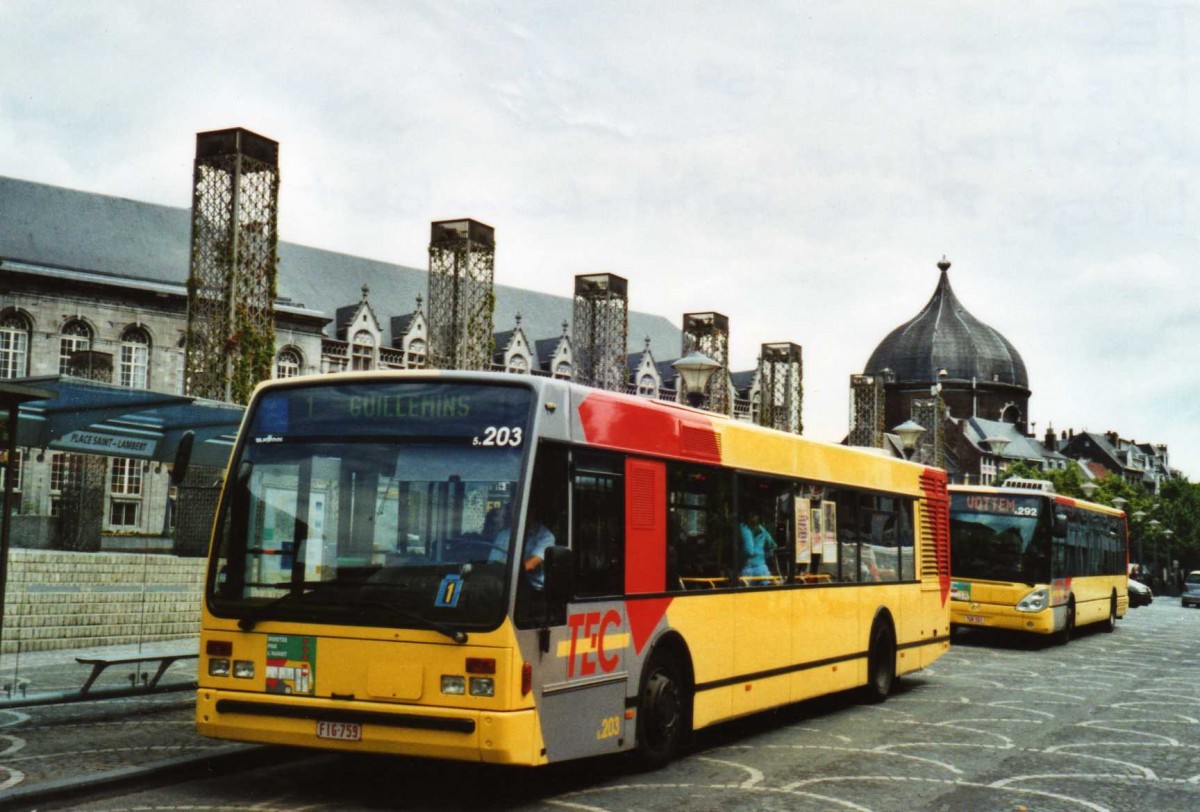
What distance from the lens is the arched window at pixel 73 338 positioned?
56.9 metres

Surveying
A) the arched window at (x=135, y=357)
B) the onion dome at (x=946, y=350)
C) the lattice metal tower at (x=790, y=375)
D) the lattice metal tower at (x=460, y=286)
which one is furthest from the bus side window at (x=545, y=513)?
the onion dome at (x=946, y=350)

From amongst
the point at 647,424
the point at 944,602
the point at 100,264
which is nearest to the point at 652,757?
the point at 647,424

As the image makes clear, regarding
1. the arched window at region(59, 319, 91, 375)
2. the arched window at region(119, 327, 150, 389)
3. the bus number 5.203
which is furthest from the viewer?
the arched window at region(119, 327, 150, 389)

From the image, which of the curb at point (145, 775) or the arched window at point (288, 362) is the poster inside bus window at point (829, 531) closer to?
the curb at point (145, 775)

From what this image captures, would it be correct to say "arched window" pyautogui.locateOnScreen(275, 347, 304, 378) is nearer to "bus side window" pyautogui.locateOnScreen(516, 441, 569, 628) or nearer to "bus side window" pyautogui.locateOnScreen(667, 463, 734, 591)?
"bus side window" pyautogui.locateOnScreen(667, 463, 734, 591)

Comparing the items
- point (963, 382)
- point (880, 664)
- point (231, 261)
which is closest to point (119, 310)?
point (231, 261)

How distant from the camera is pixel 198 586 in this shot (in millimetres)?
19016

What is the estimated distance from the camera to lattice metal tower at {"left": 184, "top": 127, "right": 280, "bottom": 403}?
29.0m

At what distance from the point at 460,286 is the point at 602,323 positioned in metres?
13.8

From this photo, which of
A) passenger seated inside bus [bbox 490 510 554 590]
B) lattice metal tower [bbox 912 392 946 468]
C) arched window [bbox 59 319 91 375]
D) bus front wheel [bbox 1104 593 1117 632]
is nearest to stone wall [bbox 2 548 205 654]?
passenger seated inside bus [bbox 490 510 554 590]

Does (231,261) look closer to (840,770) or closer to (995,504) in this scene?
(995,504)

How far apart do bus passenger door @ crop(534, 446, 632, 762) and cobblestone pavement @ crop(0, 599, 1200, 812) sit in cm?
44

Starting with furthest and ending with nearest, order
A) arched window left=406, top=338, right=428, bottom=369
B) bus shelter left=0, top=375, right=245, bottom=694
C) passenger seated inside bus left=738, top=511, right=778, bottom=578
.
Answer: arched window left=406, top=338, right=428, bottom=369 < passenger seated inside bus left=738, top=511, right=778, bottom=578 < bus shelter left=0, top=375, right=245, bottom=694

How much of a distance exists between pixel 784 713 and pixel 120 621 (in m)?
9.05
